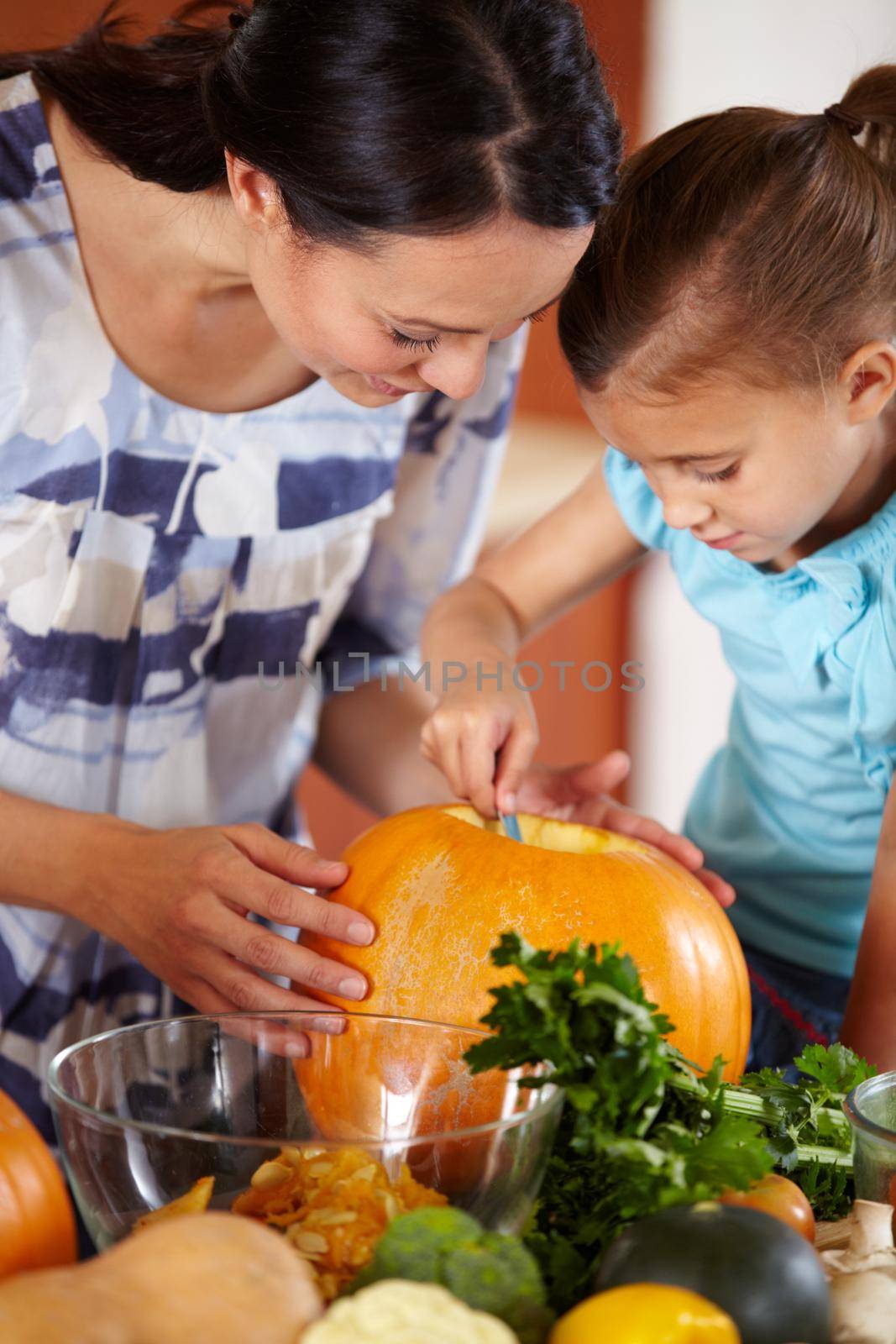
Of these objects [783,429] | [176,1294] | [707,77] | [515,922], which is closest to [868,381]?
[783,429]

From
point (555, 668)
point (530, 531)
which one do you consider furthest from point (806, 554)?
point (555, 668)

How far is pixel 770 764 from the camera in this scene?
49.3 inches

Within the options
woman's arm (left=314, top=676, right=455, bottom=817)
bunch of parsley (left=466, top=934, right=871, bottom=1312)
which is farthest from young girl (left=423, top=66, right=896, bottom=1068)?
bunch of parsley (left=466, top=934, right=871, bottom=1312)

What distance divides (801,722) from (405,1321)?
2.81 feet

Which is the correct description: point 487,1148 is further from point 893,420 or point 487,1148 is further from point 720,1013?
point 893,420

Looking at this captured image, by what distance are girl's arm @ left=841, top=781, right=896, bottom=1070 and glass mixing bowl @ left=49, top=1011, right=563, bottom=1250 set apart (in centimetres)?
35

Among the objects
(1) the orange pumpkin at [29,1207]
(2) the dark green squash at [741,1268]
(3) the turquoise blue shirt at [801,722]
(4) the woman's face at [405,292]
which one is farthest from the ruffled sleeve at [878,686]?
(1) the orange pumpkin at [29,1207]

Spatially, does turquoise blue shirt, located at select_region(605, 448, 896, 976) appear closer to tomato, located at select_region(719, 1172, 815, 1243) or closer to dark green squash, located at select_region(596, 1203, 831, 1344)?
tomato, located at select_region(719, 1172, 815, 1243)

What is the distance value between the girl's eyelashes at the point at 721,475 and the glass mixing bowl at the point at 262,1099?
53cm

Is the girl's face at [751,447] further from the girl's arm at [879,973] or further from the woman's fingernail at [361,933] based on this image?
the woman's fingernail at [361,933]

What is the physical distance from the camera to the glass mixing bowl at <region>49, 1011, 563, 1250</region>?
0.55 m

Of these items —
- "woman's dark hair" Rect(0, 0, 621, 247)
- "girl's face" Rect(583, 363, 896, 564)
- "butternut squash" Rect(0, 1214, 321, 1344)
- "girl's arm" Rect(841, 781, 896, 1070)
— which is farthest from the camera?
"girl's face" Rect(583, 363, 896, 564)

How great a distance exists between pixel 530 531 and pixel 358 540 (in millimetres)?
183

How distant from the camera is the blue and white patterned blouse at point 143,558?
41.8 inches
